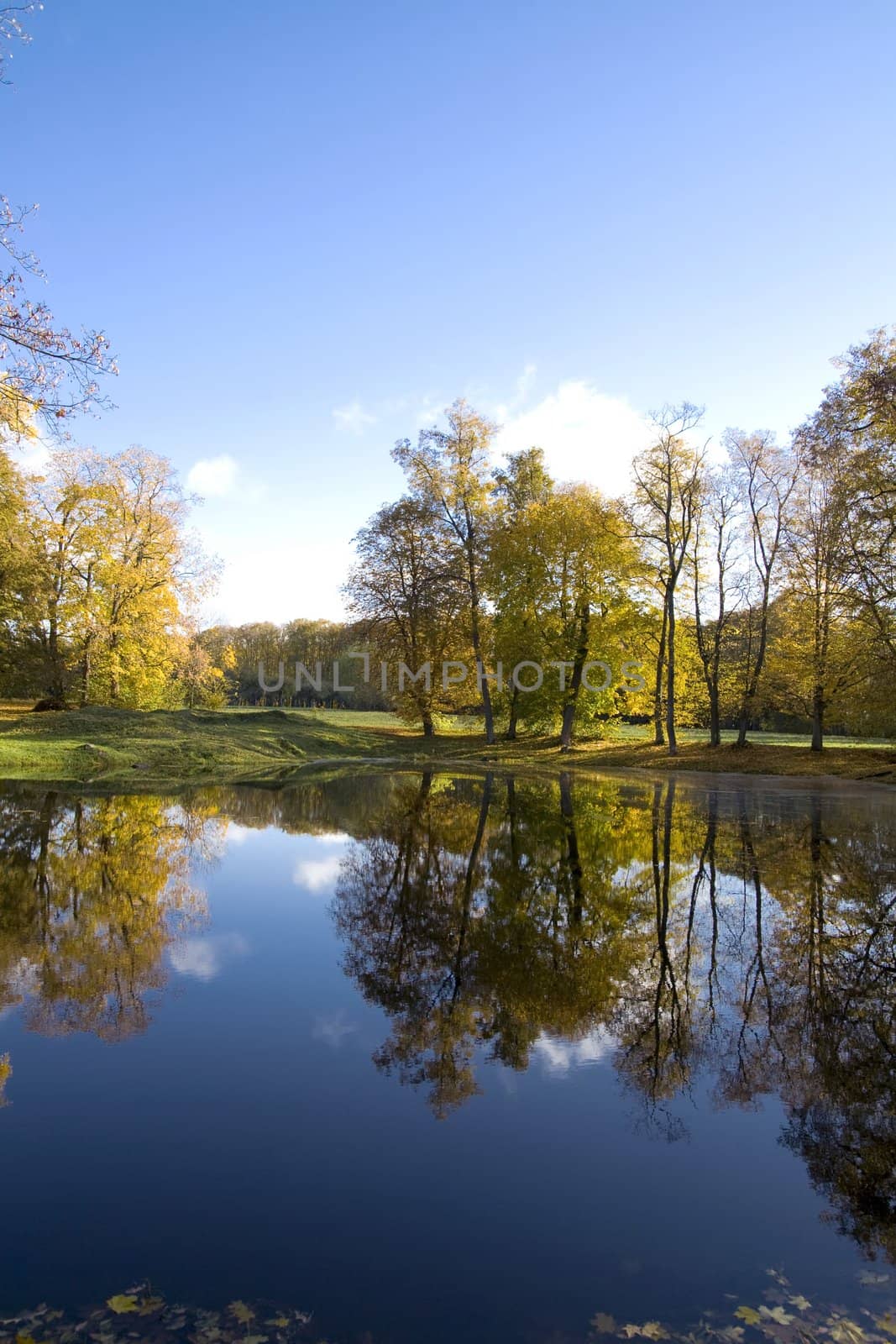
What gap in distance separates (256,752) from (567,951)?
2600cm

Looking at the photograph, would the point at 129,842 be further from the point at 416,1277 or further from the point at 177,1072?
the point at 416,1277

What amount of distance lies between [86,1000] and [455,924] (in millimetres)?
3446

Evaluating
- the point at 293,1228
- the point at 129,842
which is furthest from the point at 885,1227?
the point at 129,842

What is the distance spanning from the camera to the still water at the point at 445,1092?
3.11 meters

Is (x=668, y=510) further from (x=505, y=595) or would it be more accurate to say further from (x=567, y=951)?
(x=567, y=951)

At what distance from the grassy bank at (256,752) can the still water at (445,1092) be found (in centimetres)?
1582

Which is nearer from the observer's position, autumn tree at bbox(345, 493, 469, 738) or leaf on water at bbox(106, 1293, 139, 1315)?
leaf on water at bbox(106, 1293, 139, 1315)

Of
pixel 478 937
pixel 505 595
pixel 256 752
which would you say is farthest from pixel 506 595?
pixel 478 937

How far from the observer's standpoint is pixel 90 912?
25.7 feet

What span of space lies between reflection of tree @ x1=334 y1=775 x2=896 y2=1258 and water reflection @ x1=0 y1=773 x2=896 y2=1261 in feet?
0.07

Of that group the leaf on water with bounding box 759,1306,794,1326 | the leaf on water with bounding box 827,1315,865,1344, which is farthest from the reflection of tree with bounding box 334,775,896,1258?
the leaf on water with bounding box 759,1306,794,1326

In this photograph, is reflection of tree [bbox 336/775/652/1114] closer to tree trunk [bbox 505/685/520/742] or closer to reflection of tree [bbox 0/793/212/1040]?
reflection of tree [bbox 0/793/212/1040]

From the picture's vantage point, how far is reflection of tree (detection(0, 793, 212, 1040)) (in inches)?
223

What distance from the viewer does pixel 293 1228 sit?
332 cm
